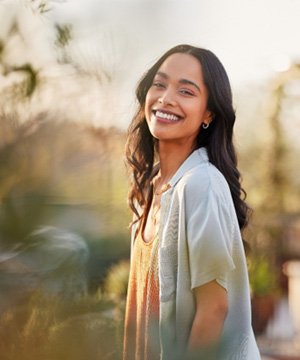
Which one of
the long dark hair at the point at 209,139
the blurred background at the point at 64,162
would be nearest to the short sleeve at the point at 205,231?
the long dark hair at the point at 209,139

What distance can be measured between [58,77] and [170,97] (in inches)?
18.5

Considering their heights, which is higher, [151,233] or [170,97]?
[170,97]

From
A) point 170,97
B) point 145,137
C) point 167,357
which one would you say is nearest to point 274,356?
point 145,137

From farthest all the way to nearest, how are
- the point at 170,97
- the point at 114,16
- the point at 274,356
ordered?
the point at 274,356 → the point at 170,97 → the point at 114,16

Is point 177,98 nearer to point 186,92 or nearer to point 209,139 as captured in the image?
point 186,92

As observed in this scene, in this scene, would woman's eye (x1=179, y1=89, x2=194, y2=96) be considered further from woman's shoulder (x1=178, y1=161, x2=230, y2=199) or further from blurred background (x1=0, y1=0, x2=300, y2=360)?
blurred background (x1=0, y1=0, x2=300, y2=360)

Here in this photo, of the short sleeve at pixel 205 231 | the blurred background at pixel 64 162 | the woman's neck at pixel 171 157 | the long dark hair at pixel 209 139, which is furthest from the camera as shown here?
the woman's neck at pixel 171 157

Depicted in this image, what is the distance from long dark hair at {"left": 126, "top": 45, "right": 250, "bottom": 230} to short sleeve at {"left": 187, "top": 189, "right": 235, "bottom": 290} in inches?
4.0

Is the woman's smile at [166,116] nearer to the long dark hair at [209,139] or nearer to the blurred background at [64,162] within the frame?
the long dark hair at [209,139]

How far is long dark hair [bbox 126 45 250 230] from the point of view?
2.70 feet

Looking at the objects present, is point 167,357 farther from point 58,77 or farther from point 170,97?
point 170,97

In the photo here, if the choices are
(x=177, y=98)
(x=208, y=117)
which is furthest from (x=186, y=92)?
(x=208, y=117)

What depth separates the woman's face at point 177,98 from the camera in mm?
737

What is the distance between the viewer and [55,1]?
11.3 inches
